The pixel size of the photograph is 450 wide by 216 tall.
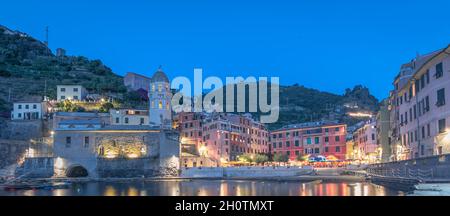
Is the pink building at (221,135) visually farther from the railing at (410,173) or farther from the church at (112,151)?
the railing at (410,173)

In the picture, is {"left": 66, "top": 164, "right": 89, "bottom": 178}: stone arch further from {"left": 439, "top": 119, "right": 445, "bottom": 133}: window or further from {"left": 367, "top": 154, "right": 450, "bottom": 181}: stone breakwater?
{"left": 439, "top": 119, "right": 445, "bottom": 133}: window

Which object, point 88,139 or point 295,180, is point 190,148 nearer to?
point 88,139

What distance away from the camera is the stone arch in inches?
2428

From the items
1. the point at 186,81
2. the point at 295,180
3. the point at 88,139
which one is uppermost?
the point at 186,81

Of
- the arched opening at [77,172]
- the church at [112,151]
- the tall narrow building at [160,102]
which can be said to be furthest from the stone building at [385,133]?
the arched opening at [77,172]

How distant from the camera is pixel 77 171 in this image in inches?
2532

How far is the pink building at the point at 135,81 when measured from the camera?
118 metres

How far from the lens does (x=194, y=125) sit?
274 feet

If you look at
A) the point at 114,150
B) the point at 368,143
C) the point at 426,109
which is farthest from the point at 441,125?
the point at 114,150

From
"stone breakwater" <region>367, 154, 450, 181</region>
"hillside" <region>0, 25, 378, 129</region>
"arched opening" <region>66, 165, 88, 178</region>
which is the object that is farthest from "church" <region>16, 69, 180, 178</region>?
"stone breakwater" <region>367, 154, 450, 181</region>

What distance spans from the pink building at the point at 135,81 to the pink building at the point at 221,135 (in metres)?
35.2

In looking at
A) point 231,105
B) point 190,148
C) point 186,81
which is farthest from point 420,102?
point 231,105

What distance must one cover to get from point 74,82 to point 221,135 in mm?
54652
